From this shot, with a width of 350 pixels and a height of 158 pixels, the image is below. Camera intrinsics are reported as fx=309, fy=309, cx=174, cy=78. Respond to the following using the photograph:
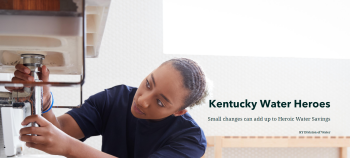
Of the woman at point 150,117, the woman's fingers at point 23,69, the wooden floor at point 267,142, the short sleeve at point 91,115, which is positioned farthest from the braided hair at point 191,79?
the wooden floor at point 267,142

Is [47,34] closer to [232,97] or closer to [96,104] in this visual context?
[96,104]

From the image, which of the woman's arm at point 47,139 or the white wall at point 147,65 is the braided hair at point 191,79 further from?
the white wall at point 147,65

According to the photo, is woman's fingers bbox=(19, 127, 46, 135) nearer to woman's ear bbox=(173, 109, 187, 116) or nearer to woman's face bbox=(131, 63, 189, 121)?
woman's face bbox=(131, 63, 189, 121)

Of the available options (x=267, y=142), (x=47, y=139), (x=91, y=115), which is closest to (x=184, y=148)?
(x=91, y=115)

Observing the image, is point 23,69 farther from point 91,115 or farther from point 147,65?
point 147,65

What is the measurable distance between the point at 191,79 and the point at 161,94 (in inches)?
3.5

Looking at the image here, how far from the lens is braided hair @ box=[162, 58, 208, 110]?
772 mm

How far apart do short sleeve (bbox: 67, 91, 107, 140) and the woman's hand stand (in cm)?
39

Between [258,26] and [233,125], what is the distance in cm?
70

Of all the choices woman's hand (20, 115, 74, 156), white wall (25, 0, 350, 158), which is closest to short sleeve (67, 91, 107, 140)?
woman's hand (20, 115, 74, 156)

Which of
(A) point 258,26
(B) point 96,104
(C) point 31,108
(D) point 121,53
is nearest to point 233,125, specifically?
(A) point 258,26

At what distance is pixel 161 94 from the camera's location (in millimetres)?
748

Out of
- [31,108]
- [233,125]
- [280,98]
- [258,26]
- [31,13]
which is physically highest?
[258,26]

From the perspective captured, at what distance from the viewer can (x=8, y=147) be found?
2.44ft
